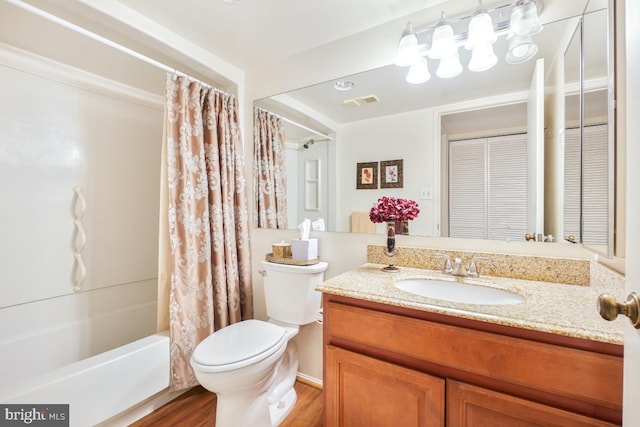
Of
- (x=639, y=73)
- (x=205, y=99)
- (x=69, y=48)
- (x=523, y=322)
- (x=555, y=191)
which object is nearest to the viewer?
(x=639, y=73)

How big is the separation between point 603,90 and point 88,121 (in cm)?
289

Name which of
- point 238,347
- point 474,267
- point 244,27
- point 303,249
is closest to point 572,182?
point 474,267

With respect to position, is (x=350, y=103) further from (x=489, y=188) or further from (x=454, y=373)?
(x=454, y=373)

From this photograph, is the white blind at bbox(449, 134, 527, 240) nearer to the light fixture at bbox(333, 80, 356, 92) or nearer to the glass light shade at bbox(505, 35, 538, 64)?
the glass light shade at bbox(505, 35, 538, 64)

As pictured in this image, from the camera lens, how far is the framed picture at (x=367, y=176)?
1.59m

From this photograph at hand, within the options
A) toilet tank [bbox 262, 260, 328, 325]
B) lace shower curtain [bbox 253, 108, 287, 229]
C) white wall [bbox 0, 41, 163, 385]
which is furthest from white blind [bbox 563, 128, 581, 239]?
white wall [bbox 0, 41, 163, 385]

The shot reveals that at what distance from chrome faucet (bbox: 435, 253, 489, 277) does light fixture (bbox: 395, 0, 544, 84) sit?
90cm

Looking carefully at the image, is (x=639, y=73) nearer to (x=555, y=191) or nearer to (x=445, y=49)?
(x=555, y=191)

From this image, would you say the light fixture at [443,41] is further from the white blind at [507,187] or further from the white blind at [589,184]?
the white blind at [589,184]

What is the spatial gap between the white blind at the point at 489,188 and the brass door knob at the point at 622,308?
0.80m

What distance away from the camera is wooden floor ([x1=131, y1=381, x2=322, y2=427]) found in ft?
4.91

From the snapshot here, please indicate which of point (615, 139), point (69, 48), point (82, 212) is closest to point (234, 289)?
point (82, 212)

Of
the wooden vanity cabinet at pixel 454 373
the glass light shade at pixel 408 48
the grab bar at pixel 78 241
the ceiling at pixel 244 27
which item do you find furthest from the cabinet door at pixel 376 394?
the grab bar at pixel 78 241

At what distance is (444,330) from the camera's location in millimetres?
881
